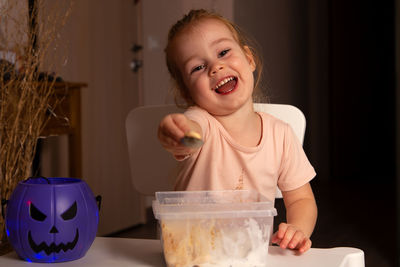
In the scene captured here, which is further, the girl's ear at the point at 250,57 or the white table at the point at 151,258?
the girl's ear at the point at 250,57

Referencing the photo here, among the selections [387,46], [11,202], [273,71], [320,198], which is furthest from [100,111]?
[387,46]

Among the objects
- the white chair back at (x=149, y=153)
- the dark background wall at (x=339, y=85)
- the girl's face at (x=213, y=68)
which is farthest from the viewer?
the dark background wall at (x=339, y=85)

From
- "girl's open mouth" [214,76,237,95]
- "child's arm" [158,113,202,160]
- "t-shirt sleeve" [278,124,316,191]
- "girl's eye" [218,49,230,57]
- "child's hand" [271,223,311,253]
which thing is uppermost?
"girl's eye" [218,49,230,57]

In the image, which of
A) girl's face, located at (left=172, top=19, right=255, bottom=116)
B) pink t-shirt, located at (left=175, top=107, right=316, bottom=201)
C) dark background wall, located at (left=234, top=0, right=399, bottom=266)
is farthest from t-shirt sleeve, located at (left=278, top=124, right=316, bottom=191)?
dark background wall, located at (left=234, top=0, right=399, bottom=266)

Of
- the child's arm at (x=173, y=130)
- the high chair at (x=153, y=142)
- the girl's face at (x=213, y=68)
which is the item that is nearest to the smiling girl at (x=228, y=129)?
the girl's face at (x=213, y=68)

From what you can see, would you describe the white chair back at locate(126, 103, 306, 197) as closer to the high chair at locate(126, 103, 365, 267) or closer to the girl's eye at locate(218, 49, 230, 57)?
the high chair at locate(126, 103, 365, 267)

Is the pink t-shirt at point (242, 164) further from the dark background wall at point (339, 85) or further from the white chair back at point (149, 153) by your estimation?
the dark background wall at point (339, 85)

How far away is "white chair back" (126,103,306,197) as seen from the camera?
1.17 metres

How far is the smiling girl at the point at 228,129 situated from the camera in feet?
2.95

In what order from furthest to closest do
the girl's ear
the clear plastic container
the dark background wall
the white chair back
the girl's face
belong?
the dark background wall < the white chair back < the girl's ear < the girl's face < the clear plastic container

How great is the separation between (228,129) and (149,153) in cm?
29

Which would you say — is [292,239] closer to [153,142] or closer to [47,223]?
[47,223]

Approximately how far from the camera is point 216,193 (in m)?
0.66

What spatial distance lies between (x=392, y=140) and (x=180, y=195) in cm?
583
